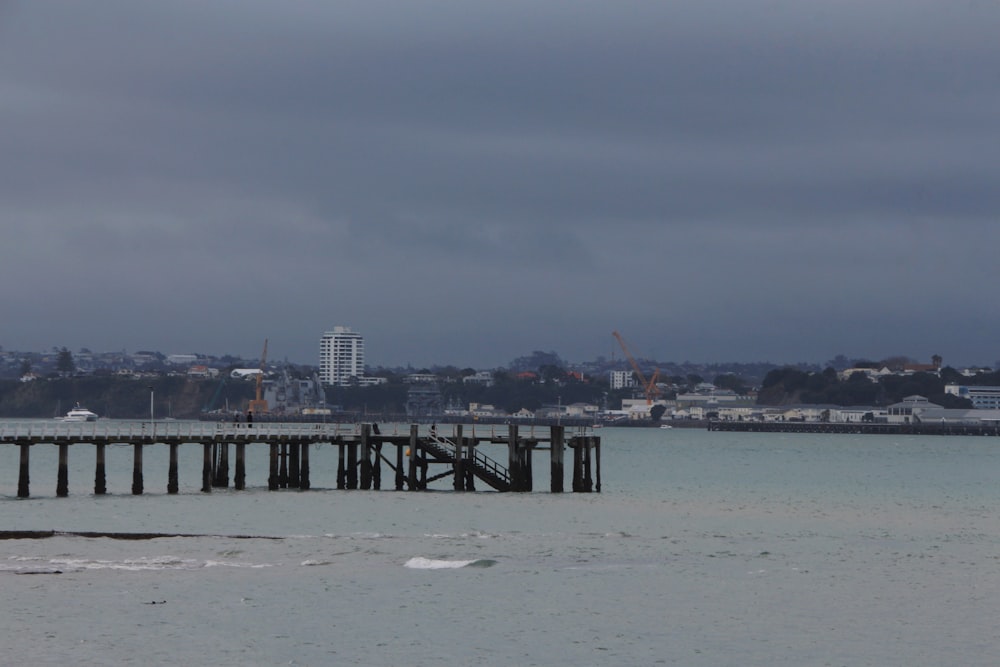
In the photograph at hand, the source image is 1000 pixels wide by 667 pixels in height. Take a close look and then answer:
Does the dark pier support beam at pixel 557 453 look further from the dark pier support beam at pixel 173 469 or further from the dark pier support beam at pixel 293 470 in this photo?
the dark pier support beam at pixel 173 469

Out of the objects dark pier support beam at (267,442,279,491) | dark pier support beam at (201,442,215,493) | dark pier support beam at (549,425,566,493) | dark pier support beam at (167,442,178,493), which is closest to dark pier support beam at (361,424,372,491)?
dark pier support beam at (267,442,279,491)

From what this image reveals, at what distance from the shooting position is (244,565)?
158ft

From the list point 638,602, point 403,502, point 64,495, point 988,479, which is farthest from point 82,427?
point 988,479

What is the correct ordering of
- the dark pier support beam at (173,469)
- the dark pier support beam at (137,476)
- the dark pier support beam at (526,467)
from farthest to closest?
1. the dark pier support beam at (526,467)
2. the dark pier support beam at (137,476)
3. the dark pier support beam at (173,469)

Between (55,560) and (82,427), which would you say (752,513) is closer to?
(82,427)

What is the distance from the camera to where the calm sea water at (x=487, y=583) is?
118 ft

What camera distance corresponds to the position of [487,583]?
46.0m

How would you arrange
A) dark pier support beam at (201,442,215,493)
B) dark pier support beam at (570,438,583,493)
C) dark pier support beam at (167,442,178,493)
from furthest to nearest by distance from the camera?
dark pier support beam at (570,438,583,493), dark pier support beam at (201,442,215,493), dark pier support beam at (167,442,178,493)

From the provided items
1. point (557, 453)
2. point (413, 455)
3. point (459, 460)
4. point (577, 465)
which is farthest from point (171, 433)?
point (577, 465)

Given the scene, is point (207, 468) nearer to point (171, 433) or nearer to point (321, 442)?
point (171, 433)

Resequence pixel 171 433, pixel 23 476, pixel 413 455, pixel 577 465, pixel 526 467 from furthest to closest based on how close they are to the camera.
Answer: pixel 577 465, pixel 526 467, pixel 413 455, pixel 171 433, pixel 23 476

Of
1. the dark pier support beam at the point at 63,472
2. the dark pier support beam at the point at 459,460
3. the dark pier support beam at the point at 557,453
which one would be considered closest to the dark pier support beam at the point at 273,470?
the dark pier support beam at the point at 459,460

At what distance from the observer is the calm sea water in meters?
35.9

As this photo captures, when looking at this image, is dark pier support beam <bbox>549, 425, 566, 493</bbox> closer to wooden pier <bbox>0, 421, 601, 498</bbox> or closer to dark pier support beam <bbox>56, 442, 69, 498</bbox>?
wooden pier <bbox>0, 421, 601, 498</bbox>
